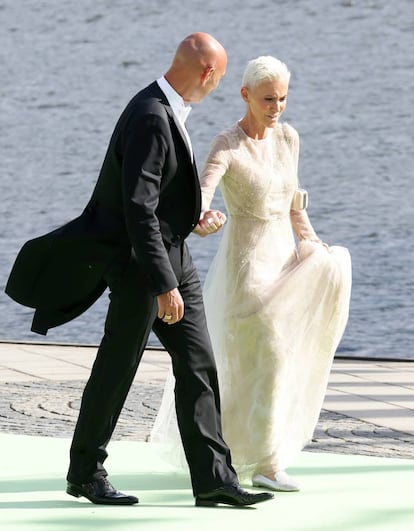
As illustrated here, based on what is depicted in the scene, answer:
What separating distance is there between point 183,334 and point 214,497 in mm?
591

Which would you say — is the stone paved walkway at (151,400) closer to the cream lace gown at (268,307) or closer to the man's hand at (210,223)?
the cream lace gown at (268,307)

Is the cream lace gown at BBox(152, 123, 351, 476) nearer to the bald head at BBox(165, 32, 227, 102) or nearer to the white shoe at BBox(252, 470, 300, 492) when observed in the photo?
the white shoe at BBox(252, 470, 300, 492)

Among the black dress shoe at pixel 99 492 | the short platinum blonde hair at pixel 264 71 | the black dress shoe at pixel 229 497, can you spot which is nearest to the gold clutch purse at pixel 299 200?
the short platinum blonde hair at pixel 264 71

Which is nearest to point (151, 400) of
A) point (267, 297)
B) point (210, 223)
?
point (267, 297)

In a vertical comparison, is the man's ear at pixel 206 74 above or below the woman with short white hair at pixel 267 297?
above

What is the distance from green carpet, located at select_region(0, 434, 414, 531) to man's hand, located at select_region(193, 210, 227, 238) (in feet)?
3.27

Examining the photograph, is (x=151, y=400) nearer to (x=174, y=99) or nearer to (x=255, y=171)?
(x=255, y=171)

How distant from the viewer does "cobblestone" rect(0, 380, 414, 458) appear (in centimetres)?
694

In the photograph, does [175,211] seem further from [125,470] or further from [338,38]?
[338,38]

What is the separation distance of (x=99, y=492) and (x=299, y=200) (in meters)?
1.47

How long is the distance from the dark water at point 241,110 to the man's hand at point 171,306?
10.7 m

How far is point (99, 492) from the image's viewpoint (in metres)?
5.36

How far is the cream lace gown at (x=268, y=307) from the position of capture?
584 cm

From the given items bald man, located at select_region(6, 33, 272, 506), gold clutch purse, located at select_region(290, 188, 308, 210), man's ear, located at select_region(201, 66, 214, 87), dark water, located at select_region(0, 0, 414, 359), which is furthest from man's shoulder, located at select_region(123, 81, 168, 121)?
dark water, located at select_region(0, 0, 414, 359)
